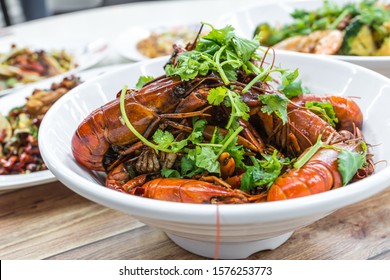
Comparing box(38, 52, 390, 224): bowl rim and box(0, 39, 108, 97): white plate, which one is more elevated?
box(38, 52, 390, 224): bowl rim

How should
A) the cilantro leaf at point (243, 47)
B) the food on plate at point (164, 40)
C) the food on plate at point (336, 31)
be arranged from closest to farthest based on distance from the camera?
the cilantro leaf at point (243, 47) → the food on plate at point (336, 31) → the food on plate at point (164, 40)

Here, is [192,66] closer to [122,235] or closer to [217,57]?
[217,57]

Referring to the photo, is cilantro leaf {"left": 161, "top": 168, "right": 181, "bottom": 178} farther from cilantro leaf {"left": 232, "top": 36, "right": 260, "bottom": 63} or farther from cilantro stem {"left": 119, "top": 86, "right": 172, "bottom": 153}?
cilantro leaf {"left": 232, "top": 36, "right": 260, "bottom": 63}

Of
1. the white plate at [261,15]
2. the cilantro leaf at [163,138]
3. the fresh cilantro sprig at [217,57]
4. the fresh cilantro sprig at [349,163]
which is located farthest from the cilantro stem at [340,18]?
the cilantro leaf at [163,138]

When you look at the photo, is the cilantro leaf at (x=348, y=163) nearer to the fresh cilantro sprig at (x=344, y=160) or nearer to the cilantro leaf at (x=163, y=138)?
the fresh cilantro sprig at (x=344, y=160)

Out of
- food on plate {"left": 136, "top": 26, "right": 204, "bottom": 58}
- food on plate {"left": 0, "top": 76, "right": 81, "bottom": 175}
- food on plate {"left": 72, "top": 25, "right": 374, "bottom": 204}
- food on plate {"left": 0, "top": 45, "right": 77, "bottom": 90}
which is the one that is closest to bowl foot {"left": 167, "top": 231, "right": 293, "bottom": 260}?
food on plate {"left": 72, "top": 25, "right": 374, "bottom": 204}

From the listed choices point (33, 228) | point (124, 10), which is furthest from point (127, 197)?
point (124, 10)
